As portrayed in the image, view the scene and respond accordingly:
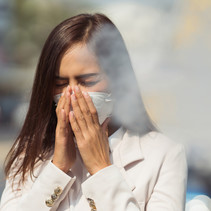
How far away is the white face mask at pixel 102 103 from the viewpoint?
36.7 inches

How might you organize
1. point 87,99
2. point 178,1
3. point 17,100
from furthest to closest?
1. point 17,100
2. point 87,99
3. point 178,1

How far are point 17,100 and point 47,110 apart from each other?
43 centimetres

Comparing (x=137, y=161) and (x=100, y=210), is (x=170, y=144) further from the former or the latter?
(x=100, y=210)

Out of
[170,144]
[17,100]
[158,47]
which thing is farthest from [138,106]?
[17,100]

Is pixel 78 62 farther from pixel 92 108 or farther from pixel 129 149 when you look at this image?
pixel 129 149

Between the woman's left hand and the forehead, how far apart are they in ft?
0.16

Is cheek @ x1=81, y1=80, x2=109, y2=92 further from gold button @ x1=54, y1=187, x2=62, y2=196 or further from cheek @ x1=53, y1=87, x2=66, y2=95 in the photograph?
gold button @ x1=54, y1=187, x2=62, y2=196

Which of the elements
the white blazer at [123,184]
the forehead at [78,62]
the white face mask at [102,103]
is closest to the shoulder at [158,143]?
the white blazer at [123,184]

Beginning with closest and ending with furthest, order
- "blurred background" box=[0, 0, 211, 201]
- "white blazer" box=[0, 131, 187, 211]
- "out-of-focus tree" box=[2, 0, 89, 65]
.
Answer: "blurred background" box=[0, 0, 211, 201] < "white blazer" box=[0, 131, 187, 211] < "out-of-focus tree" box=[2, 0, 89, 65]

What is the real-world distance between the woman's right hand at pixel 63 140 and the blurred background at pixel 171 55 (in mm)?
193

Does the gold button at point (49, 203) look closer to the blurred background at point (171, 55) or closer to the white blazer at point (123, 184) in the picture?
the white blazer at point (123, 184)

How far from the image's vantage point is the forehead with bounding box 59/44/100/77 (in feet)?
3.02

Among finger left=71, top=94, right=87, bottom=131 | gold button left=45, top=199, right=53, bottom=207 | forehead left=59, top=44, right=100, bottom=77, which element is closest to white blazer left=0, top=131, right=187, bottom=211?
gold button left=45, top=199, right=53, bottom=207

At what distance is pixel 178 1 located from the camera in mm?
768
